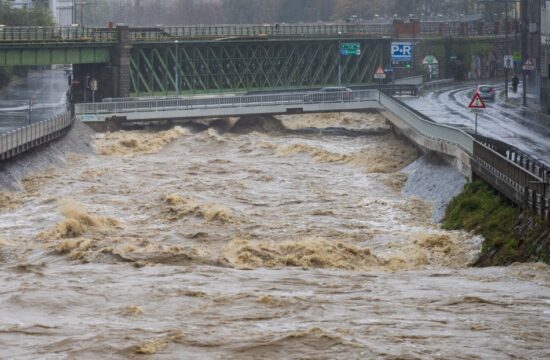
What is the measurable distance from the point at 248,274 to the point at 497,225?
9.61 meters

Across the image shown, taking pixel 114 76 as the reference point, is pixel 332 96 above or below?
below

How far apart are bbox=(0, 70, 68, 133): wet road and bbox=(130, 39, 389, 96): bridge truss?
7.79 metres

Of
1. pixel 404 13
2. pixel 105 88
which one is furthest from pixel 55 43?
pixel 404 13

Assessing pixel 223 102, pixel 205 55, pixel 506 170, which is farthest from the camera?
pixel 205 55

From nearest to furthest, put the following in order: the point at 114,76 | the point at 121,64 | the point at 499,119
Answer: the point at 499,119, the point at 121,64, the point at 114,76

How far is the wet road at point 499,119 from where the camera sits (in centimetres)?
6676

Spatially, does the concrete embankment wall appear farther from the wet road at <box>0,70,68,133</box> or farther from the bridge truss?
the bridge truss

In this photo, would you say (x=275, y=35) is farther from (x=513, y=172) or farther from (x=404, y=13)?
(x=404, y=13)

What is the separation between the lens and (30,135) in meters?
66.6

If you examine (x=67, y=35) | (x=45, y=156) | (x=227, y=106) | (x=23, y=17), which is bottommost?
(x=45, y=156)

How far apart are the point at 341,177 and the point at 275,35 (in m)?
46.5

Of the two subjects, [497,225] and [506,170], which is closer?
[497,225]

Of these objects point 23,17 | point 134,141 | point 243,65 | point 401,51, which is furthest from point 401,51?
point 23,17

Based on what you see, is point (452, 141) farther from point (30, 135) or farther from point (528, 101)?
point (528, 101)
